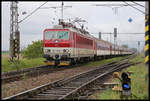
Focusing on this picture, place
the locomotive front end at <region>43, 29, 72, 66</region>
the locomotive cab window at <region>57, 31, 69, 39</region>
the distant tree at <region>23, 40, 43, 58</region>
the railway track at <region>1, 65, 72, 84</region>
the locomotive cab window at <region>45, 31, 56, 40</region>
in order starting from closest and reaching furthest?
the railway track at <region>1, 65, 72, 84</region>, the locomotive front end at <region>43, 29, 72, 66</region>, the locomotive cab window at <region>57, 31, 69, 39</region>, the locomotive cab window at <region>45, 31, 56, 40</region>, the distant tree at <region>23, 40, 43, 58</region>

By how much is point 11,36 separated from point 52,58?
217 inches

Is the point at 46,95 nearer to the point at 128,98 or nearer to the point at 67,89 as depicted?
the point at 67,89

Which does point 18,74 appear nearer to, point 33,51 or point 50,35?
point 50,35

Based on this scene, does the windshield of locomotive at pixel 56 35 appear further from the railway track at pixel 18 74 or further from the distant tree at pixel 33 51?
the distant tree at pixel 33 51

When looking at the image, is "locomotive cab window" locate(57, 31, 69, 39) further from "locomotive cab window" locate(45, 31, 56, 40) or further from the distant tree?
the distant tree

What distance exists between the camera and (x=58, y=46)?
19.5 m

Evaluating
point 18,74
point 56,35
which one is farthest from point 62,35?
point 18,74

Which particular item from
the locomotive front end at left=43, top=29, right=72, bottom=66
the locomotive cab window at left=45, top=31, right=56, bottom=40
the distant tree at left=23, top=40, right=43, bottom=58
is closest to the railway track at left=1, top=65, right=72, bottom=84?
the locomotive front end at left=43, top=29, right=72, bottom=66

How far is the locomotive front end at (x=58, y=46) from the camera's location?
1938cm

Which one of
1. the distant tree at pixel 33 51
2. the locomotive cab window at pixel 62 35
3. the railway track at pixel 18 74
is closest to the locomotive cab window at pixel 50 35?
the locomotive cab window at pixel 62 35

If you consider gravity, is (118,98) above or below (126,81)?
below

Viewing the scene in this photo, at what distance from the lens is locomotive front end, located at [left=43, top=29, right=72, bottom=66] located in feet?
63.6

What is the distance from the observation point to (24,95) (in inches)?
318

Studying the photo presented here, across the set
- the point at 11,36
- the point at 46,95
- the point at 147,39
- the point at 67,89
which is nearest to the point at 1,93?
the point at 46,95
